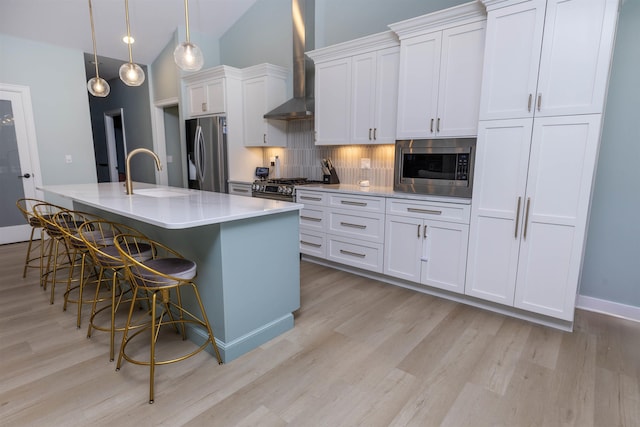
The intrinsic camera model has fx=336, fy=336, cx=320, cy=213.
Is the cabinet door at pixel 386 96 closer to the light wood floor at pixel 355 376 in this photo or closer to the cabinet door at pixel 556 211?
the cabinet door at pixel 556 211

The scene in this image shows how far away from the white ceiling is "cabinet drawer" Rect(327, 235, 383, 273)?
3664mm

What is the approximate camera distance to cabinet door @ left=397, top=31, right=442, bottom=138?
2.82 metres

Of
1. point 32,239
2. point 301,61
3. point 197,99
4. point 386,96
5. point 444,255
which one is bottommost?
point 32,239

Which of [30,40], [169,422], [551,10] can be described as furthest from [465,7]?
[30,40]

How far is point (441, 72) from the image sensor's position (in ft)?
9.11

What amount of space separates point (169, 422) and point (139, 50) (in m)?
5.41

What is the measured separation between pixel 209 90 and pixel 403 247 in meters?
3.43

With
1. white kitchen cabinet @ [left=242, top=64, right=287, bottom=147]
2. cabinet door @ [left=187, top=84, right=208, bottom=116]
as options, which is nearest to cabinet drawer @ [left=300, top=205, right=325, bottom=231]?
white kitchen cabinet @ [left=242, top=64, right=287, bottom=147]

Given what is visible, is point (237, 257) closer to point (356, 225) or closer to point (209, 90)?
point (356, 225)

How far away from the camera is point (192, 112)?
16.3ft

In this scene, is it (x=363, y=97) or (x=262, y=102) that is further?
(x=262, y=102)

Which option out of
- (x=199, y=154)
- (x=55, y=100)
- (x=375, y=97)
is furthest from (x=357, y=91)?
(x=55, y=100)

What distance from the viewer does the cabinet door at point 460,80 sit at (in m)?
2.60

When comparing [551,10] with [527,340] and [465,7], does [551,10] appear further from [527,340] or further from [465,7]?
[527,340]
